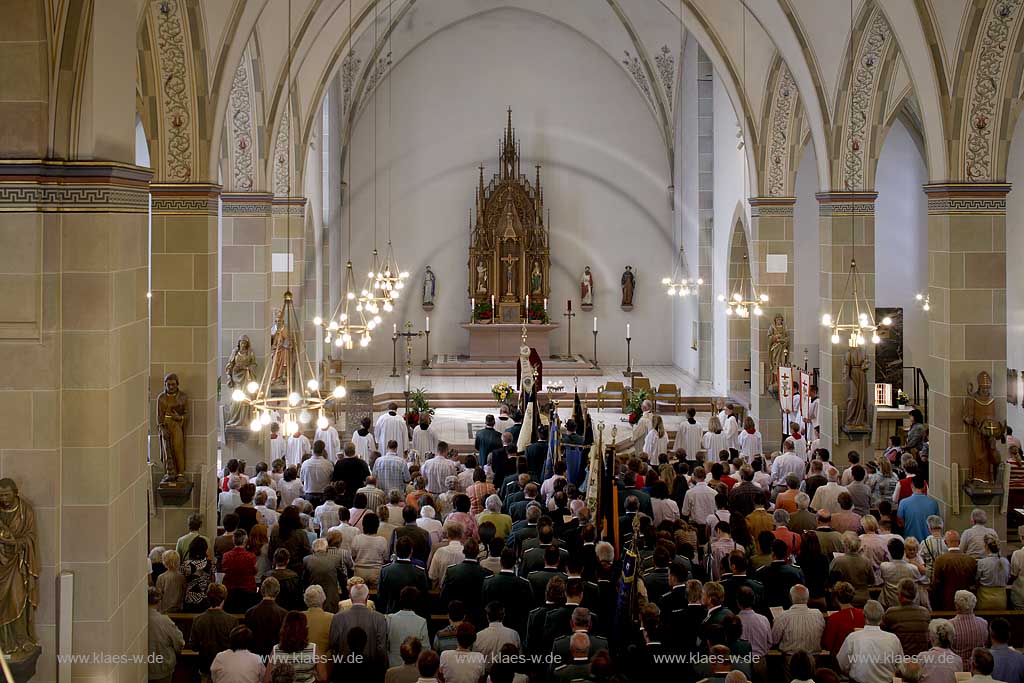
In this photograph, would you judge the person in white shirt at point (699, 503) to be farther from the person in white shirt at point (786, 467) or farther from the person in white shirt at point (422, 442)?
the person in white shirt at point (422, 442)

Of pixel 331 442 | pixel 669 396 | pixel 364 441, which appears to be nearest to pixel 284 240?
pixel 331 442

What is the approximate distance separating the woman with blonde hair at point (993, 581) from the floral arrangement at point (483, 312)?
20.1 metres

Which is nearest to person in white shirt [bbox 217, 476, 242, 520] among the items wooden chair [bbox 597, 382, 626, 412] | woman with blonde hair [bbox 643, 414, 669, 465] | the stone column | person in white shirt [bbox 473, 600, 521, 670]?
person in white shirt [bbox 473, 600, 521, 670]

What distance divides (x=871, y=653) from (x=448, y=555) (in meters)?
3.82

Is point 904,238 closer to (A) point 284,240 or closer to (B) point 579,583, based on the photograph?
(A) point 284,240

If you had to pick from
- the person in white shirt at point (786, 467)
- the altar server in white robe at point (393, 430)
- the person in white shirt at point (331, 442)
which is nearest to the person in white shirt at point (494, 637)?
the person in white shirt at point (786, 467)

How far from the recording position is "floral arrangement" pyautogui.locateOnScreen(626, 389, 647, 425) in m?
21.0

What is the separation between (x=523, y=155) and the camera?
101 feet

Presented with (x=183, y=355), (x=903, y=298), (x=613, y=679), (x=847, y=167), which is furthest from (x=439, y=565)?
(x=903, y=298)

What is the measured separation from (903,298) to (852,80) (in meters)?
9.24

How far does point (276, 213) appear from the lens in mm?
20953

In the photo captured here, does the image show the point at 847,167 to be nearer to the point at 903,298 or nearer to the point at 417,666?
the point at 903,298

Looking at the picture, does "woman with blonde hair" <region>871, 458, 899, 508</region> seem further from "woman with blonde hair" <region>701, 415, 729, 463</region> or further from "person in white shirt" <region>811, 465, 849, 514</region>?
"woman with blonde hair" <region>701, 415, 729, 463</region>

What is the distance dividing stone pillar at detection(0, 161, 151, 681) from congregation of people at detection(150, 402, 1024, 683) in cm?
95
